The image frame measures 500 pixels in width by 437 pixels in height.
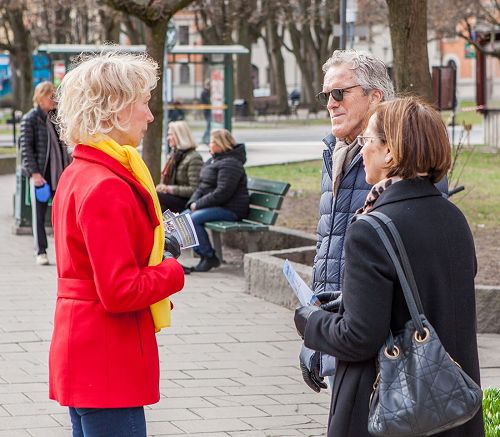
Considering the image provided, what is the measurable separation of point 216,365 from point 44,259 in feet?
15.3

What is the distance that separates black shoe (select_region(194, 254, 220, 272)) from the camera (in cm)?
1109

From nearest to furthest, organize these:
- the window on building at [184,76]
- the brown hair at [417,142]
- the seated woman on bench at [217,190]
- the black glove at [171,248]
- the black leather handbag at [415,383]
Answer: the black leather handbag at [415,383], the brown hair at [417,142], the black glove at [171,248], the seated woman on bench at [217,190], the window on building at [184,76]

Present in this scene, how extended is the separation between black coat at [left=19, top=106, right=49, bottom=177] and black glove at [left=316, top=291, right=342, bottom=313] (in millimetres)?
8144

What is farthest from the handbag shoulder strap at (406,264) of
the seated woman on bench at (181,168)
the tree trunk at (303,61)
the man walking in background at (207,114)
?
the tree trunk at (303,61)

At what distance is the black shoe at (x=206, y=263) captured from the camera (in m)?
11.1

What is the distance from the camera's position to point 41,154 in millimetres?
11875

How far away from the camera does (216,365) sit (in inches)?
287

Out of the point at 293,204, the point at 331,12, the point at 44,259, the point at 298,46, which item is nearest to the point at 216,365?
the point at 44,259

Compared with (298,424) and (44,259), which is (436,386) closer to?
(298,424)

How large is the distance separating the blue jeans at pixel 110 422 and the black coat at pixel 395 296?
21.8 inches

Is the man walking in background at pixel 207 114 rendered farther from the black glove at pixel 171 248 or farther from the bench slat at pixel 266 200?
the black glove at pixel 171 248

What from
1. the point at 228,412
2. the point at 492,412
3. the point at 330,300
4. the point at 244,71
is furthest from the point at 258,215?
the point at 244,71

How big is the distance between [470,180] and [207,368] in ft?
39.1

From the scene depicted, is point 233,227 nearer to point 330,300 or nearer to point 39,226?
point 39,226
